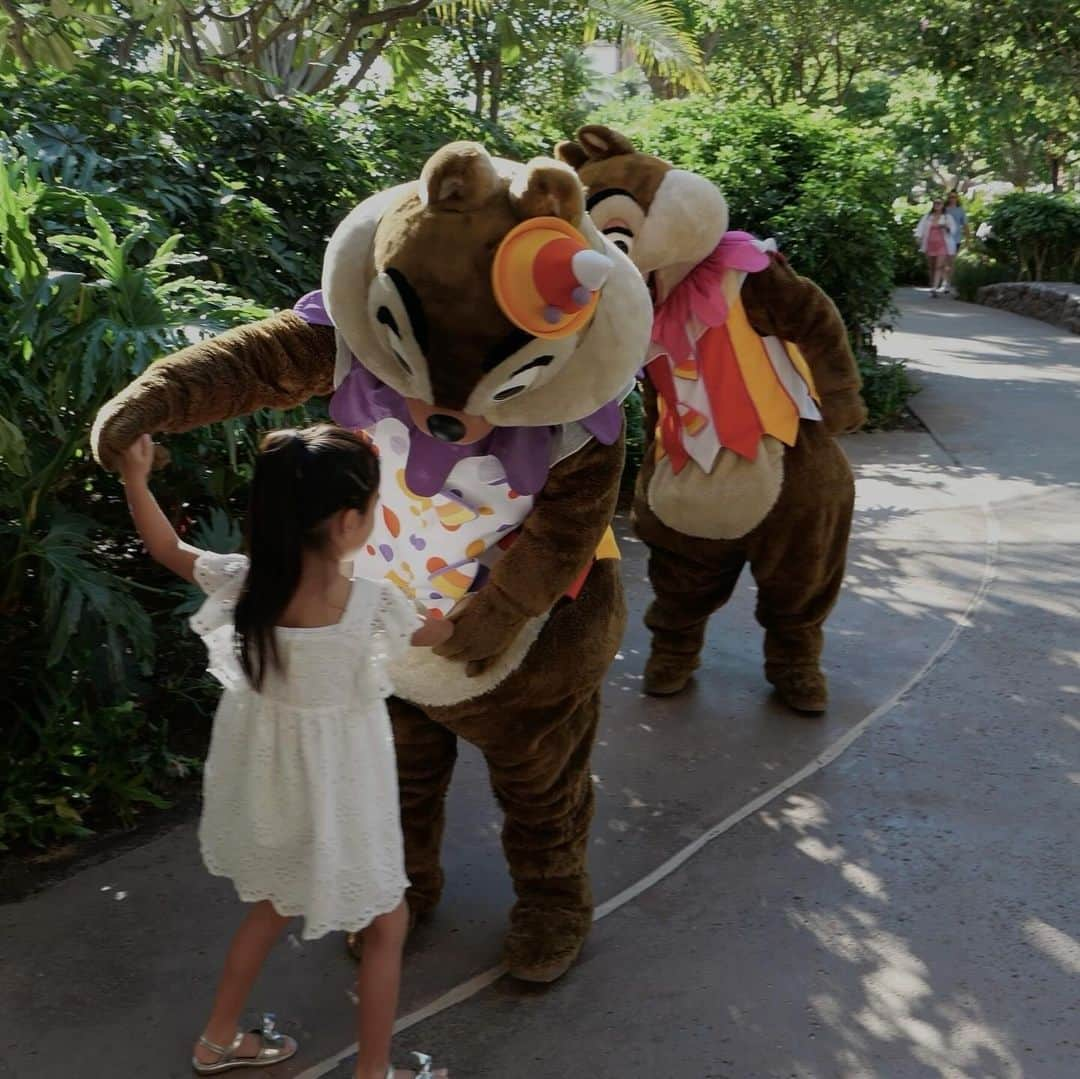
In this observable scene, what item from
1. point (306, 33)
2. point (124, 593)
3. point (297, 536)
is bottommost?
point (124, 593)

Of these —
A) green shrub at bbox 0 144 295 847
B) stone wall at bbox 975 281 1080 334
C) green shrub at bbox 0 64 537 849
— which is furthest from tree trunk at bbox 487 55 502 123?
green shrub at bbox 0 144 295 847

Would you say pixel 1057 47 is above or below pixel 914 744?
above

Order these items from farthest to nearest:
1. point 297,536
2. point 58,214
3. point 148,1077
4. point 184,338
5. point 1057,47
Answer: point 1057,47 → point 58,214 → point 184,338 → point 148,1077 → point 297,536

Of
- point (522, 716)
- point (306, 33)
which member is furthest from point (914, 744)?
point (306, 33)

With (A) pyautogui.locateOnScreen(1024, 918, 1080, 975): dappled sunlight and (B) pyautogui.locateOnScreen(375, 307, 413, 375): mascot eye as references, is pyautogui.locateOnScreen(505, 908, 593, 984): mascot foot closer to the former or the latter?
(A) pyautogui.locateOnScreen(1024, 918, 1080, 975): dappled sunlight

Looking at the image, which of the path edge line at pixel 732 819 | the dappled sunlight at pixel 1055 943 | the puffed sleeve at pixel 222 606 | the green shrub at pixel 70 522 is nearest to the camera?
the puffed sleeve at pixel 222 606

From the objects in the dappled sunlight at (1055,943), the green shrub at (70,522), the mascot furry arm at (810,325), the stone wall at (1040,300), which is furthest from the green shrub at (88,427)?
the stone wall at (1040,300)

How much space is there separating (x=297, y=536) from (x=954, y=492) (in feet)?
18.8

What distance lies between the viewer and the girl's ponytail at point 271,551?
7.79ft

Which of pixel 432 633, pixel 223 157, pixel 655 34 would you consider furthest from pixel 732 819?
pixel 655 34

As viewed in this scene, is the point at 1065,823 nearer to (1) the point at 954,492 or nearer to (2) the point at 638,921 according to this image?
(2) the point at 638,921

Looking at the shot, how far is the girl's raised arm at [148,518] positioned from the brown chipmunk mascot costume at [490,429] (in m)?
0.04

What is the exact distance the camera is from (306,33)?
10.2 metres

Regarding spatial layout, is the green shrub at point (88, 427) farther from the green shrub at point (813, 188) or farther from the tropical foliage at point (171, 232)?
the green shrub at point (813, 188)
